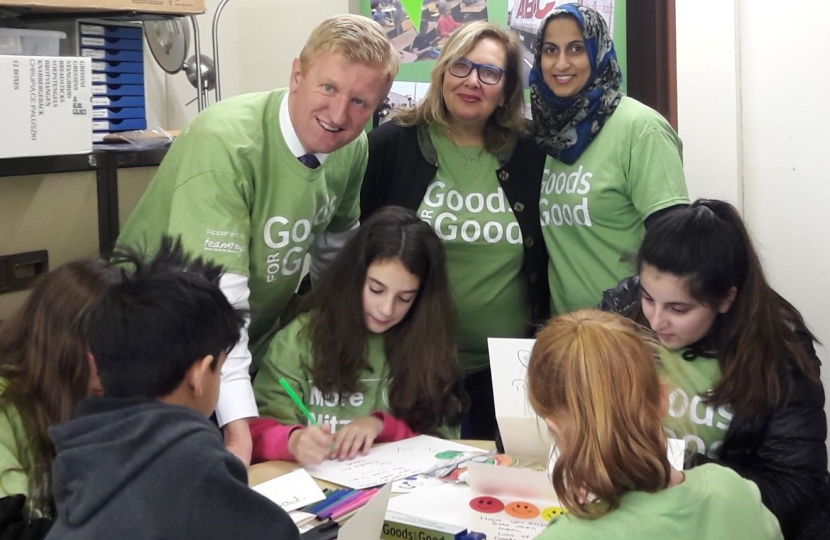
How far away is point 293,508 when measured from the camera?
1464 mm

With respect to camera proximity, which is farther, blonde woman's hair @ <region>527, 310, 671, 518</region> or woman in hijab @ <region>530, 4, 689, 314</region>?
woman in hijab @ <region>530, 4, 689, 314</region>

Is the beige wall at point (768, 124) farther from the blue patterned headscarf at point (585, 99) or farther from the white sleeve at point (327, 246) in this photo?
the white sleeve at point (327, 246)

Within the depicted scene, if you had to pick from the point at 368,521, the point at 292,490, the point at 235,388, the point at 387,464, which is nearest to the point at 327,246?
the point at 235,388

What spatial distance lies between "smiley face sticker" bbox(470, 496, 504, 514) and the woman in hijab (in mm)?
745

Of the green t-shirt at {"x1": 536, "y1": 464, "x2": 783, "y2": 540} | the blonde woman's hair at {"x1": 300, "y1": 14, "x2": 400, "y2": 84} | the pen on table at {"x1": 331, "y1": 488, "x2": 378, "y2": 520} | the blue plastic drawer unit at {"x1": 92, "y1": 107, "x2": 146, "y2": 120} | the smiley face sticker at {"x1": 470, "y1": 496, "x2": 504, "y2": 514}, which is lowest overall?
the smiley face sticker at {"x1": 470, "y1": 496, "x2": 504, "y2": 514}

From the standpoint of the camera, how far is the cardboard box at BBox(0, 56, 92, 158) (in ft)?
6.34

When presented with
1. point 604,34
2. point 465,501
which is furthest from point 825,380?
point 465,501

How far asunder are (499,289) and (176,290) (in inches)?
47.1

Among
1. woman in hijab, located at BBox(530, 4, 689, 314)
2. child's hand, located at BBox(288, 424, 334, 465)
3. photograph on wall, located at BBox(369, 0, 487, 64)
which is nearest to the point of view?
child's hand, located at BBox(288, 424, 334, 465)

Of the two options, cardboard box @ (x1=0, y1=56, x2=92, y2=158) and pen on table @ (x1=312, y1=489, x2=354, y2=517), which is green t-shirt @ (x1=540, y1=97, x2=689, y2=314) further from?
cardboard box @ (x1=0, y1=56, x2=92, y2=158)

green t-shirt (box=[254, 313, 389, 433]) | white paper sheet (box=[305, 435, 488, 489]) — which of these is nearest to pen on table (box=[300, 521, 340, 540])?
white paper sheet (box=[305, 435, 488, 489])

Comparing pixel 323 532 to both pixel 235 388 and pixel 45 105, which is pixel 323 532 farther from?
pixel 45 105

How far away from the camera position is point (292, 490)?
1539mm

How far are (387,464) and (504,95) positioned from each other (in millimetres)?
1015
